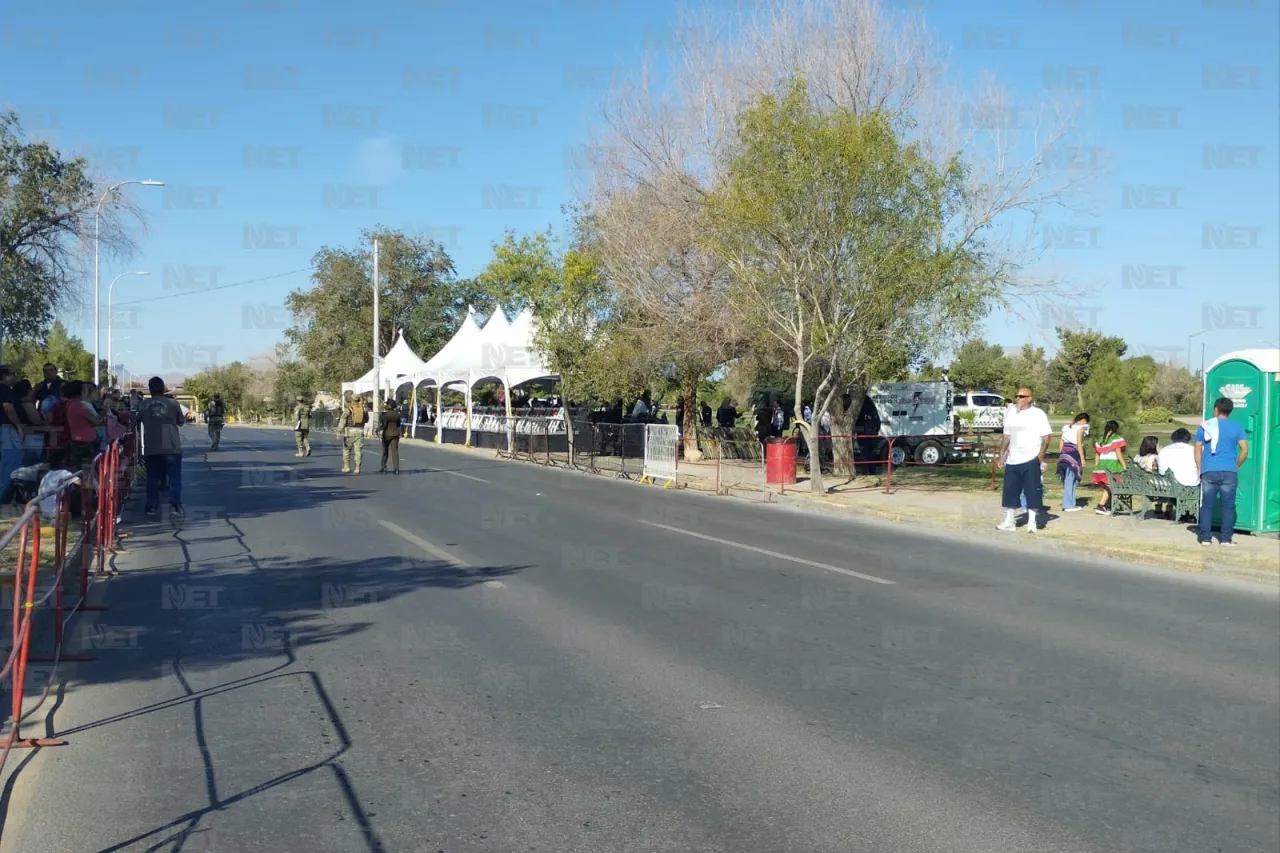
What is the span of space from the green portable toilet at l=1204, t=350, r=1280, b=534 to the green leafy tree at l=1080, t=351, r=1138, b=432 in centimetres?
1221

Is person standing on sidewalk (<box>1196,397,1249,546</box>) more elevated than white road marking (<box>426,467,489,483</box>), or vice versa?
person standing on sidewalk (<box>1196,397,1249,546</box>)

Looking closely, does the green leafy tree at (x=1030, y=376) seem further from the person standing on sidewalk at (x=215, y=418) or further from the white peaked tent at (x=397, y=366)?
the person standing on sidewalk at (x=215, y=418)

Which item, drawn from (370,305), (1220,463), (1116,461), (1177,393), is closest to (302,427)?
(1116,461)

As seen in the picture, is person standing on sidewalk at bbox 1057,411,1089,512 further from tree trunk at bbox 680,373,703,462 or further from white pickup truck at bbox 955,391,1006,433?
white pickup truck at bbox 955,391,1006,433

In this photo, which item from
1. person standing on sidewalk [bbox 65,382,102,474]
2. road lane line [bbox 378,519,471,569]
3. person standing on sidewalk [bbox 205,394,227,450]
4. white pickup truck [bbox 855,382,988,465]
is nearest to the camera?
road lane line [bbox 378,519,471,569]

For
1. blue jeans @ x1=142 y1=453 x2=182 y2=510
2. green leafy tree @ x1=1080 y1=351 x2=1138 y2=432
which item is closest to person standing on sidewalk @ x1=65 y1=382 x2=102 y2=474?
blue jeans @ x1=142 y1=453 x2=182 y2=510

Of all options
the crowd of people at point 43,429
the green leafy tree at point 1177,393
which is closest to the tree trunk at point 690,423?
the crowd of people at point 43,429

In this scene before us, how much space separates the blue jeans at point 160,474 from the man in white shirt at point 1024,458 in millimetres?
12162

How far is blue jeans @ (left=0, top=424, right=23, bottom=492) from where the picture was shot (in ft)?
42.8

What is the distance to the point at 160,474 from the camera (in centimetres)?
1516

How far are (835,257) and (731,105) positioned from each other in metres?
6.05

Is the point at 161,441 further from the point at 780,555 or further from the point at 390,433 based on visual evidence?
the point at 780,555

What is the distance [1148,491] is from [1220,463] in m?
2.82

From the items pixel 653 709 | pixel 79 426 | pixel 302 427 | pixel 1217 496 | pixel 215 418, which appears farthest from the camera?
pixel 215 418
